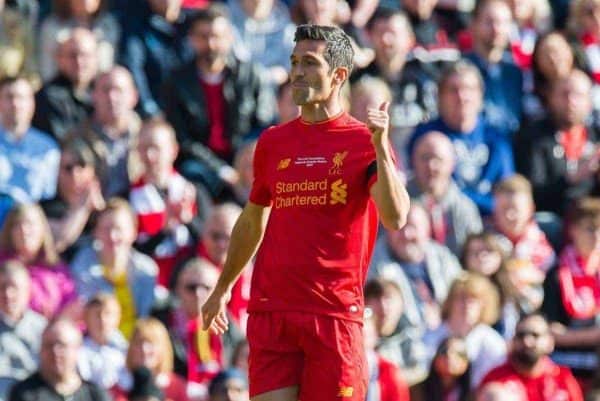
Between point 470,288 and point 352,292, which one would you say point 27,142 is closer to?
point 470,288

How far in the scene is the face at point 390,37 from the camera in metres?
13.1

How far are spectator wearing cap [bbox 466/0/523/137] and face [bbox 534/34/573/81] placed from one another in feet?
0.58

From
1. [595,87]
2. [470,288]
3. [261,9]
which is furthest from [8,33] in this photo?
[595,87]

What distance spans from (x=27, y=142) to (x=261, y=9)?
202cm

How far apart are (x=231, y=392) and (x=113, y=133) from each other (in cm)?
207

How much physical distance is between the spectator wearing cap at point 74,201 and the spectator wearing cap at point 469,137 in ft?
7.48

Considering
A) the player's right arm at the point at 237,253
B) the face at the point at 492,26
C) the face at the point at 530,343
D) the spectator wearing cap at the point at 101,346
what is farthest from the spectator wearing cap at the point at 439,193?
the player's right arm at the point at 237,253

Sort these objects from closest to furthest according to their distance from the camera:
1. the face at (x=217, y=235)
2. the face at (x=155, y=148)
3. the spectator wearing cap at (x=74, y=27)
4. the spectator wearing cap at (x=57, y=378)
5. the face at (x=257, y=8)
→ the spectator wearing cap at (x=57, y=378) < the face at (x=217, y=235) < the face at (x=155, y=148) < the spectator wearing cap at (x=74, y=27) < the face at (x=257, y=8)

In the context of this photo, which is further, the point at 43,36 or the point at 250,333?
the point at 43,36

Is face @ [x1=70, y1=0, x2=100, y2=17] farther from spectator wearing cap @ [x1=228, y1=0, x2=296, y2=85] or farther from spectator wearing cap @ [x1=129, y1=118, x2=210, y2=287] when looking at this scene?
spectator wearing cap @ [x1=228, y1=0, x2=296, y2=85]

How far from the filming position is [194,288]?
11602 mm

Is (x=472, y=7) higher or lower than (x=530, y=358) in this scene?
higher

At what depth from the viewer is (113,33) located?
12633mm

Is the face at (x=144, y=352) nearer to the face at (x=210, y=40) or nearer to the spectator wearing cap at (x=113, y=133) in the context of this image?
the spectator wearing cap at (x=113, y=133)
